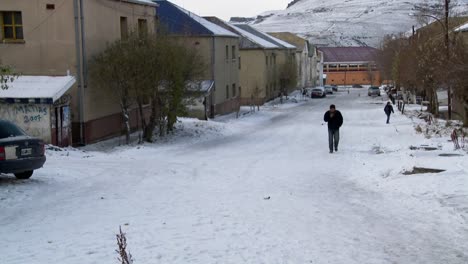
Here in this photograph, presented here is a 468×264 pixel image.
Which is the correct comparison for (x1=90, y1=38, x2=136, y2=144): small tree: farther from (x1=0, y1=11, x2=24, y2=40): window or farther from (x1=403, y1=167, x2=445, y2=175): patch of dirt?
(x1=403, y1=167, x2=445, y2=175): patch of dirt

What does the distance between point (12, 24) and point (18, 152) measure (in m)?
13.7

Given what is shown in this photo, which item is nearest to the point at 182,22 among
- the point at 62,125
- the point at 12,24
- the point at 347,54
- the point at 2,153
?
the point at 12,24

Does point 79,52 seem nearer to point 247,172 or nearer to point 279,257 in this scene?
point 247,172

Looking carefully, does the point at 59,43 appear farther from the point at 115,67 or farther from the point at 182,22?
the point at 182,22

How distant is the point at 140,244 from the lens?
779 centimetres

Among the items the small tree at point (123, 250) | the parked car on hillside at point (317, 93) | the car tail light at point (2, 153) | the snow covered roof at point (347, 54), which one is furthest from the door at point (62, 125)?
the snow covered roof at point (347, 54)

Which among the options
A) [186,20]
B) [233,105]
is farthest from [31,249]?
[233,105]

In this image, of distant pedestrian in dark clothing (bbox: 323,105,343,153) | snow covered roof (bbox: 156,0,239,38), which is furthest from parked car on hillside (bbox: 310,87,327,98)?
distant pedestrian in dark clothing (bbox: 323,105,343,153)

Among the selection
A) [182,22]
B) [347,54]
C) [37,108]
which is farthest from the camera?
[347,54]

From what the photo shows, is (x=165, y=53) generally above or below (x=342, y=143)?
above

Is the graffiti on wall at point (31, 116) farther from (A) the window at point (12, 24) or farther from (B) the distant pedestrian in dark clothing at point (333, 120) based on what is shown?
(B) the distant pedestrian in dark clothing at point (333, 120)

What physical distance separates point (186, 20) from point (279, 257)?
34888 millimetres

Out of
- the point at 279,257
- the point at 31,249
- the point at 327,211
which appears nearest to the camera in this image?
the point at 279,257

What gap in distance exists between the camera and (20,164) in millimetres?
12523
